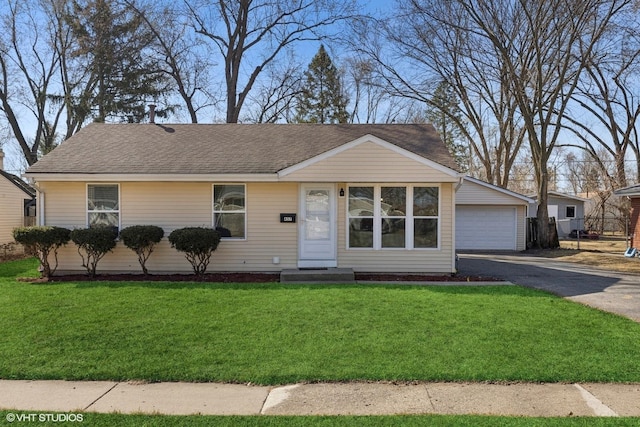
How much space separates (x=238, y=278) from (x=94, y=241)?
349cm

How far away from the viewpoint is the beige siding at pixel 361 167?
10.7m

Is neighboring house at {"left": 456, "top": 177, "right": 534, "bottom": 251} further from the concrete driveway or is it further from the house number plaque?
the house number plaque

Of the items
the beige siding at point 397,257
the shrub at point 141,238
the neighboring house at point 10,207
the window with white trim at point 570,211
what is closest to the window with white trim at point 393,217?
the beige siding at point 397,257

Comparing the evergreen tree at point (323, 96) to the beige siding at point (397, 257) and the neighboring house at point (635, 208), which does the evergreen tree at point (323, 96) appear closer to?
the neighboring house at point (635, 208)

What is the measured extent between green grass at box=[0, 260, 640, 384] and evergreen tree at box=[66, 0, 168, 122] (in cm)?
1903

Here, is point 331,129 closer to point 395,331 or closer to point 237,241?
point 237,241

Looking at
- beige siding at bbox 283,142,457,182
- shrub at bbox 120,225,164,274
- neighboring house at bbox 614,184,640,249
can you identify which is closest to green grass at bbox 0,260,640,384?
shrub at bbox 120,225,164,274

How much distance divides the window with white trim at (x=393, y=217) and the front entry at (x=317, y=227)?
1.53 ft

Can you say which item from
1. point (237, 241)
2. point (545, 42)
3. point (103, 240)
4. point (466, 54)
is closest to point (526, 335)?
point (237, 241)

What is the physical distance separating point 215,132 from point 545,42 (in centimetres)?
1464

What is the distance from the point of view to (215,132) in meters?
13.7

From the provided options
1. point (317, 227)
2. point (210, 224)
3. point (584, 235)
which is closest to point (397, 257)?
point (317, 227)

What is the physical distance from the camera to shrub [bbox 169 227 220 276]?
33.3 feet

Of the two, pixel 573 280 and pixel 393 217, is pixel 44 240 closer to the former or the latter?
pixel 393 217
